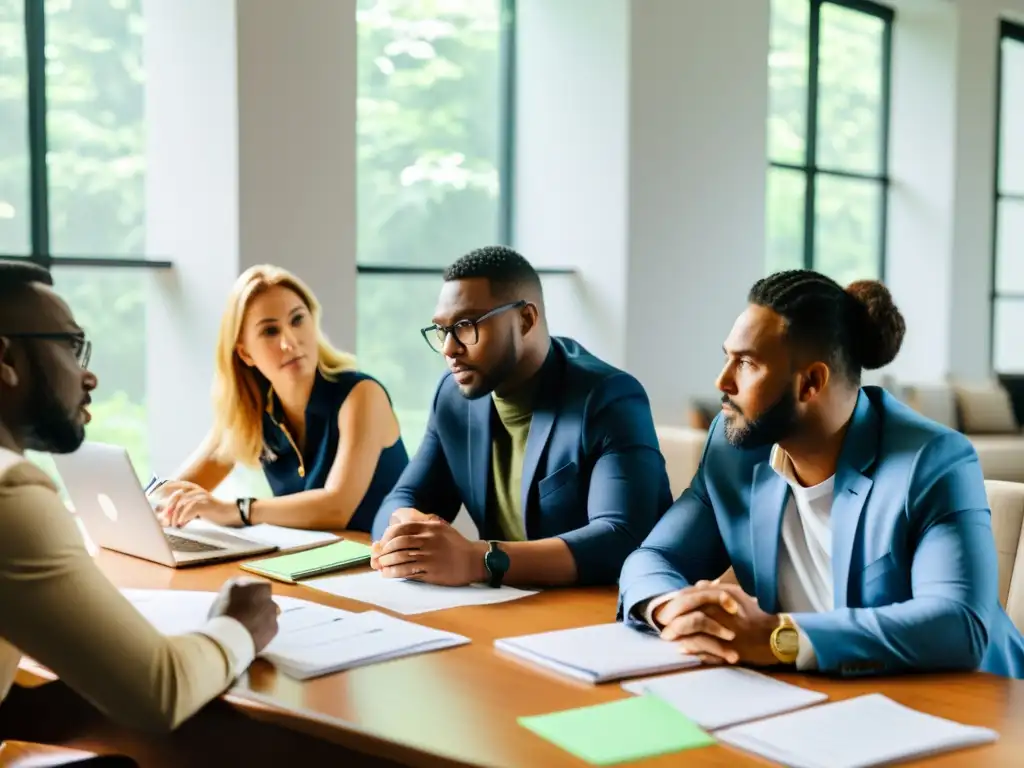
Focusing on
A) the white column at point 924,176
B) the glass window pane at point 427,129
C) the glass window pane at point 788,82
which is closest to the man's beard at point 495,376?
the glass window pane at point 427,129

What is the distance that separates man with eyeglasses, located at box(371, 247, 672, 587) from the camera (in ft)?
7.22

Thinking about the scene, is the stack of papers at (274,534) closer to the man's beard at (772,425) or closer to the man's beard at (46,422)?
the man's beard at (46,422)

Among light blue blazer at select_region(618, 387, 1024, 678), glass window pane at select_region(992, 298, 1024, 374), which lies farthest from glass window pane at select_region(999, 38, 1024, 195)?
light blue blazer at select_region(618, 387, 1024, 678)

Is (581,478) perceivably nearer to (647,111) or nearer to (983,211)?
(647,111)

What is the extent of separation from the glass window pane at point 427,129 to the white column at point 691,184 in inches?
28.7

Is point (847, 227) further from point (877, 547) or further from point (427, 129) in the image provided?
→ point (877, 547)

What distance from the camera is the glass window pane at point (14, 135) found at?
400cm

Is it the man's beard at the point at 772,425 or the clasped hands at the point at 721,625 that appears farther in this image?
the man's beard at the point at 772,425

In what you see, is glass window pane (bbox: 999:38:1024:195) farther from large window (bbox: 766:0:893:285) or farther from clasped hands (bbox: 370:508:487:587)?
clasped hands (bbox: 370:508:487:587)

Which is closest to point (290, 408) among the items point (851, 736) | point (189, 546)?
point (189, 546)

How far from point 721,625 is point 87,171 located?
10.8 ft

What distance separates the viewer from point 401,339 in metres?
5.51

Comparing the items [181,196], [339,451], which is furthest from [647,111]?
[339,451]

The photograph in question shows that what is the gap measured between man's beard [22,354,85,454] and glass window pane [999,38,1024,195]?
8.54 m
